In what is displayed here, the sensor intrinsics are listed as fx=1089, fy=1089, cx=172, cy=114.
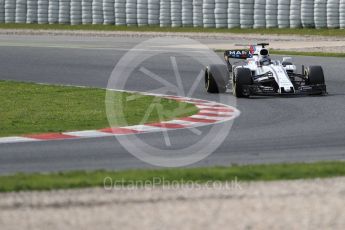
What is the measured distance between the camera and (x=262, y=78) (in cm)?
1820

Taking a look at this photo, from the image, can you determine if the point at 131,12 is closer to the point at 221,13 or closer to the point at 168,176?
the point at 221,13

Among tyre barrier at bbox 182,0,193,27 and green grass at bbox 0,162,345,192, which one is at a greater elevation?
green grass at bbox 0,162,345,192

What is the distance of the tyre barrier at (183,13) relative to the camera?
33.1 metres

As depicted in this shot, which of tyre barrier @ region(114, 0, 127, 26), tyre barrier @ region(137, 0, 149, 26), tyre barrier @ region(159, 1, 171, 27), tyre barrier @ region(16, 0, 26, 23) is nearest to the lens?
tyre barrier @ region(159, 1, 171, 27)

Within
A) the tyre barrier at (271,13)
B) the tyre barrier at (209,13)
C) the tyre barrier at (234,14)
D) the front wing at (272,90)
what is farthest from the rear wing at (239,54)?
the tyre barrier at (209,13)

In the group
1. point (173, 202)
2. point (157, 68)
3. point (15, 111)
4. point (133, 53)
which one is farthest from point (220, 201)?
point (133, 53)

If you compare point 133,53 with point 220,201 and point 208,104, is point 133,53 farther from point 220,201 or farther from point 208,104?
point 220,201

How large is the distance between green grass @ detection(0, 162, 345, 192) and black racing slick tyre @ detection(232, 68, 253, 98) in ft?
24.9

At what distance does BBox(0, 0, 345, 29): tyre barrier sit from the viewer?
33.1m

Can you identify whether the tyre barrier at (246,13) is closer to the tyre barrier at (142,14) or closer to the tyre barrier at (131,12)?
the tyre barrier at (142,14)

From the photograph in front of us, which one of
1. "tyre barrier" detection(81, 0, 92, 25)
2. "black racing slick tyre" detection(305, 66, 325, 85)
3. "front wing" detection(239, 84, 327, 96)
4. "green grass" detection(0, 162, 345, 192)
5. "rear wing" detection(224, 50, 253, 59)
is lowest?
"tyre barrier" detection(81, 0, 92, 25)

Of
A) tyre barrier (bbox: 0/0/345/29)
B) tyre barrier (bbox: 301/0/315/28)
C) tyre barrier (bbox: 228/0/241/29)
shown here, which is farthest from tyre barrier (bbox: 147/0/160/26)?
tyre barrier (bbox: 301/0/315/28)

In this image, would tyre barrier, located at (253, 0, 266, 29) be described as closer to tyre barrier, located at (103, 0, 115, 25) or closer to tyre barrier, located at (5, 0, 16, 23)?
tyre barrier, located at (103, 0, 115, 25)

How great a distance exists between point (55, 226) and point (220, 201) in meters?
1.54
